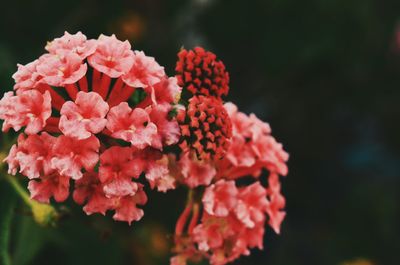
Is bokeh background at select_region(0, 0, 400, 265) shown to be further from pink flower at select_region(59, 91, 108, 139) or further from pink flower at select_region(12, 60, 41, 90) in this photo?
pink flower at select_region(59, 91, 108, 139)

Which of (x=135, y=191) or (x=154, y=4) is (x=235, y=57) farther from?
(x=135, y=191)

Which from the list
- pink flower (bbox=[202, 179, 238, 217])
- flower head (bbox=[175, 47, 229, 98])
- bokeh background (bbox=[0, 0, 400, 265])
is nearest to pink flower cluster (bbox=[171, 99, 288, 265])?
pink flower (bbox=[202, 179, 238, 217])

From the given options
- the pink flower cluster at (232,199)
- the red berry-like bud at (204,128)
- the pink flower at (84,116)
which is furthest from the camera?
the pink flower cluster at (232,199)

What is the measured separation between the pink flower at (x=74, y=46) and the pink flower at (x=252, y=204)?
380 millimetres

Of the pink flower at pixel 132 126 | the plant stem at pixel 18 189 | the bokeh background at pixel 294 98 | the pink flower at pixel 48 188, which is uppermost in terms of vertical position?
the bokeh background at pixel 294 98

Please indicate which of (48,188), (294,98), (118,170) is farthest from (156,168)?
(294,98)

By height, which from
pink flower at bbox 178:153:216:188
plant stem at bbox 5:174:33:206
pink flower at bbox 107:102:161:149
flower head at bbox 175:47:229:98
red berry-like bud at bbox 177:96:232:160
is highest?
flower head at bbox 175:47:229:98

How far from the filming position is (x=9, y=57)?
1.82 m

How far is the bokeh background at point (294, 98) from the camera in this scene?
2.09 m

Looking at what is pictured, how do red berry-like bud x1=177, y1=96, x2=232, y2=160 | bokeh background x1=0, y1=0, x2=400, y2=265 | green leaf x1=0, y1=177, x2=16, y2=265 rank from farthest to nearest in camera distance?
1. bokeh background x1=0, y1=0, x2=400, y2=265
2. green leaf x1=0, y1=177, x2=16, y2=265
3. red berry-like bud x1=177, y1=96, x2=232, y2=160

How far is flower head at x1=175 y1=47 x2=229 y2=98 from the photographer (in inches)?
40.7

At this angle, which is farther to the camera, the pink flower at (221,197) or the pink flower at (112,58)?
the pink flower at (221,197)

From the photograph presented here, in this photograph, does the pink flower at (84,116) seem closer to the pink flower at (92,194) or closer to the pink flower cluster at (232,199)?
the pink flower at (92,194)

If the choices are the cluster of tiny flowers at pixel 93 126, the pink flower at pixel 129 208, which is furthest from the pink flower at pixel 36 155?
the pink flower at pixel 129 208
